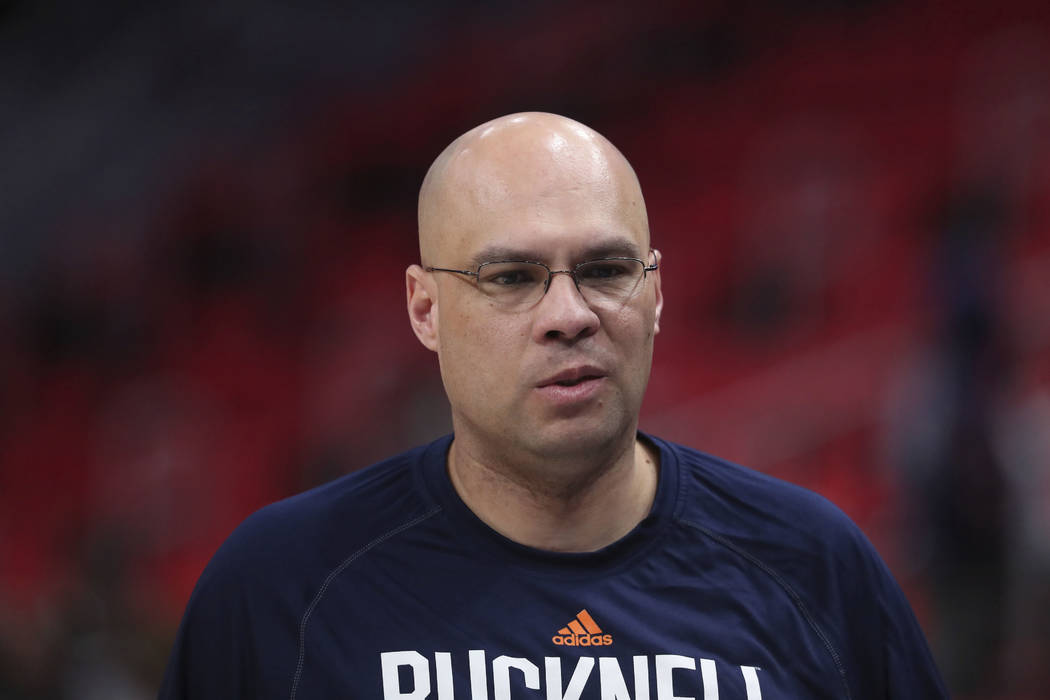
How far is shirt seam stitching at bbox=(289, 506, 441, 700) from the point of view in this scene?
1548 mm

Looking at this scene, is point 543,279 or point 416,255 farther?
point 416,255

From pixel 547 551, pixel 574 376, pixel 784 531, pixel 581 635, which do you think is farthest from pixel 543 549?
pixel 784 531

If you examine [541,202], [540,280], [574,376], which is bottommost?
[574,376]

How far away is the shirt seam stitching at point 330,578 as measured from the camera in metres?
1.55

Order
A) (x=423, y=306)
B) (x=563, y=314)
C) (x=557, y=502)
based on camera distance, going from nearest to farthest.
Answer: (x=563, y=314)
(x=557, y=502)
(x=423, y=306)

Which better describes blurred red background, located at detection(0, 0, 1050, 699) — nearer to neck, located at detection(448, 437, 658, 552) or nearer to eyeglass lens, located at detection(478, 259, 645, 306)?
neck, located at detection(448, 437, 658, 552)

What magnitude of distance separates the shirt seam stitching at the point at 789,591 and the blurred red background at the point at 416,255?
122 inches

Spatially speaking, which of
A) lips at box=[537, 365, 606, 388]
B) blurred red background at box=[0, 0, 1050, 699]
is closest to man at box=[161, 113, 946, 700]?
lips at box=[537, 365, 606, 388]

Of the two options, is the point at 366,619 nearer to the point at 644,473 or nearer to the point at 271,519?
the point at 271,519

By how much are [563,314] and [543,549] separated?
353 mm

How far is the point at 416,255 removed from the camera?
5609 mm

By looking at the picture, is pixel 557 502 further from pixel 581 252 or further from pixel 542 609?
pixel 581 252

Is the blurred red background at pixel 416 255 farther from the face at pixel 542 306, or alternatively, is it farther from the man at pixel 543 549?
the face at pixel 542 306

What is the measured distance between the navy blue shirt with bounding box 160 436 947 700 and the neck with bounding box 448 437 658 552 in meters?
0.03
